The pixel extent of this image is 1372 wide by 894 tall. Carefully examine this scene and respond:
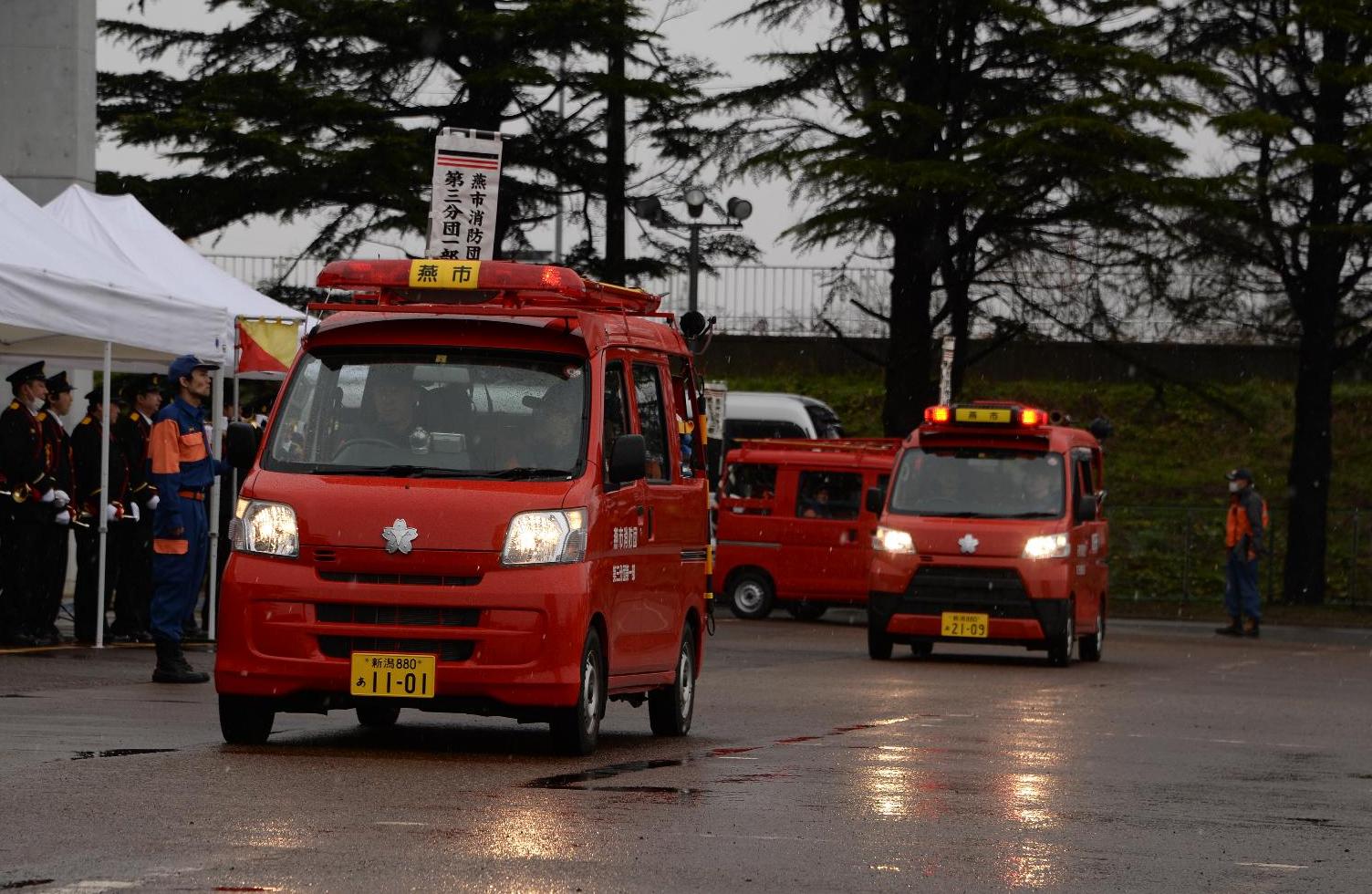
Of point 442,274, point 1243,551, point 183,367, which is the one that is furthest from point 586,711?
point 1243,551

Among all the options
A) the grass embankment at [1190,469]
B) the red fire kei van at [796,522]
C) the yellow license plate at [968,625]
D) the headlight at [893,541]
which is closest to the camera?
the yellow license plate at [968,625]

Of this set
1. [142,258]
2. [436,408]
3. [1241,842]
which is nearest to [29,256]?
[142,258]

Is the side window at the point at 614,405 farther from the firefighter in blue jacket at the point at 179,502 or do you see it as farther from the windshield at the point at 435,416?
the firefighter in blue jacket at the point at 179,502

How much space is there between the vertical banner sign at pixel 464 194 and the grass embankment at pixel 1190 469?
21.3 m

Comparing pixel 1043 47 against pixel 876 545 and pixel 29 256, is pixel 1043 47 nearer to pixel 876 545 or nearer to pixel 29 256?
→ pixel 876 545

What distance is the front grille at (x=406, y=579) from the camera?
11352mm

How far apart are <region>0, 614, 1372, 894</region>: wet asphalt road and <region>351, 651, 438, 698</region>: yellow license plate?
1.05ft

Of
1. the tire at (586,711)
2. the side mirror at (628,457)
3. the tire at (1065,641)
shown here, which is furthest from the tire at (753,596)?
the side mirror at (628,457)

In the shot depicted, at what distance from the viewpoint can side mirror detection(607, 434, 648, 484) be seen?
11.7 m

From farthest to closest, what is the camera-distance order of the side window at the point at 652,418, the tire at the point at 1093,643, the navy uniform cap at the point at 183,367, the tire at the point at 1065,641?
1. the tire at the point at 1093,643
2. the tire at the point at 1065,641
3. the navy uniform cap at the point at 183,367
4. the side window at the point at 652,418

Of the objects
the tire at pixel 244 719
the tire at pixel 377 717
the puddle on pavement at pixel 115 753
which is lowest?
the tire at pixel 377 717

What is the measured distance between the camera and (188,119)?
3678 cm

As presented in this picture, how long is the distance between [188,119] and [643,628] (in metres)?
25.8

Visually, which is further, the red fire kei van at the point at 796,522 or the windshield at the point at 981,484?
the red fire kei van at the point at 796,522
